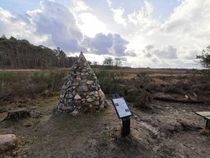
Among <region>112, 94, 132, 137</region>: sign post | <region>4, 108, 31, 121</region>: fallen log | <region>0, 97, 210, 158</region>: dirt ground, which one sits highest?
<region>112, 94, 132, 137</region>: sign post

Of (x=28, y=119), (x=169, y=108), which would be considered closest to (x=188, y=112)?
(x=169, y=108)

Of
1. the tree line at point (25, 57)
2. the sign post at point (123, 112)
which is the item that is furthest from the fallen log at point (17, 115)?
the tree line at point (25, 57)

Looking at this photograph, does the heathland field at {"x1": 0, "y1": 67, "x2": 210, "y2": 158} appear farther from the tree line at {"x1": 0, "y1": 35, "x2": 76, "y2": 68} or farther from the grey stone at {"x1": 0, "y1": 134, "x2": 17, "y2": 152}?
the tree line at {"x1": 0, "y1": 35, "x2": 76, "y2": 68}

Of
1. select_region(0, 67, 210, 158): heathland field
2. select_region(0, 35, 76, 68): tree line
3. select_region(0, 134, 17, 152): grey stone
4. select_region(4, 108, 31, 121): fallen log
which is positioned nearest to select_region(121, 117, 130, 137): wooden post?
select_region(0, 67, 210, 158): heathland field

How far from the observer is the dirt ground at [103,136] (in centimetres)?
632

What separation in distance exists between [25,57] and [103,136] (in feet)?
144

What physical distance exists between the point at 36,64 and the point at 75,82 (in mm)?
38927

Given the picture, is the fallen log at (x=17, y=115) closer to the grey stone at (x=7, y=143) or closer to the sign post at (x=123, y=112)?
the grey stone at (x=7, y=143)

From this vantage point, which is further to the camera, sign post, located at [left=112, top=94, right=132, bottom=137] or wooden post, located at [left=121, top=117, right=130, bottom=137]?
wooden post, located at [left=121, top=117, right=130, bottom=137]

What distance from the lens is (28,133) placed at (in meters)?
7.48

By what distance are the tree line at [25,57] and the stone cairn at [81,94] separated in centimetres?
3256

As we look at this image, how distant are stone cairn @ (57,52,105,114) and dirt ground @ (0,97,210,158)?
29cm

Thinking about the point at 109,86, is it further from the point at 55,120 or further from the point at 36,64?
the point at 36,64

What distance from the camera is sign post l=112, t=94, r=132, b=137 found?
6.49 m
